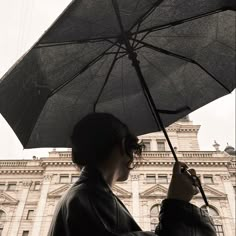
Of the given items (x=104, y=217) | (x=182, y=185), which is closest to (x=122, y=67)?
(x=182, y=185)

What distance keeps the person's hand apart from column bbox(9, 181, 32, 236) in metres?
19.7

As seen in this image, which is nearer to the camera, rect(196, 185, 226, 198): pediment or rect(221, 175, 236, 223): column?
rect(221, 175, 236, 223): column

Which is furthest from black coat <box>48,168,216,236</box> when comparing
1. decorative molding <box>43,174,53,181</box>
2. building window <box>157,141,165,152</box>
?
building window <box>157,141,165,152</box>

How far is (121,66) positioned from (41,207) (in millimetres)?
18896

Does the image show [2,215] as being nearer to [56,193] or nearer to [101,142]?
[56,193]

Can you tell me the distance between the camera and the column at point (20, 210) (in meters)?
18.6

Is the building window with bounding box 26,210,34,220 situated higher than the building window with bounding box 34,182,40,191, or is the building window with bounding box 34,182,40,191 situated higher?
the building window with bounding box 34,182,40,191

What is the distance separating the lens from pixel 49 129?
2.56 meters

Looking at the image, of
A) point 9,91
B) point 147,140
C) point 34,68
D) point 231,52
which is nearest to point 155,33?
point 231,52

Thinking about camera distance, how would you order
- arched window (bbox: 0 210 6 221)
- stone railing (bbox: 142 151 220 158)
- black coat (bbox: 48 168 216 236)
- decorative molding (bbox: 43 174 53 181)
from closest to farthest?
1. black coat (bbox: 48 168 216 236)
2. arched window (bbox: 0 210 6 221)
3. decorative molding (bbox: 43 174 53 181)
4. stone railing (bbox: 142 151 220 158)

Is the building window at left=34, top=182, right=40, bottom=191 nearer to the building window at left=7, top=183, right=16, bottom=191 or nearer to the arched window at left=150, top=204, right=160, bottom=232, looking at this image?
the building window at left=7, top=183, right=16, bottom=191

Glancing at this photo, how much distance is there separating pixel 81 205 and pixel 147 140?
73.1ft

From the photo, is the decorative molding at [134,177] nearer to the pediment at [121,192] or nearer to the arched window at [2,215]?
the pediment at [121,192]

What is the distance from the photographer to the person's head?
156 centimetres
